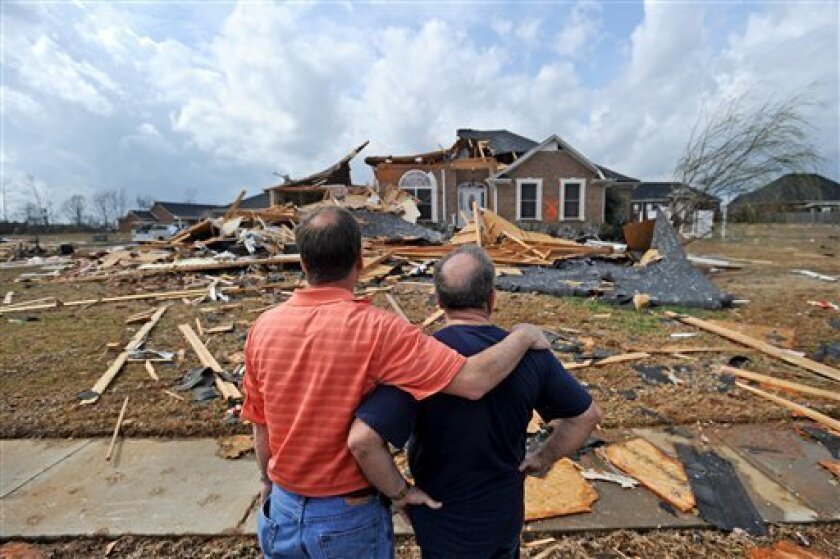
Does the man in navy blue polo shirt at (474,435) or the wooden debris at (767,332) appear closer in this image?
the man in navy blue polo shirt at (474,435)

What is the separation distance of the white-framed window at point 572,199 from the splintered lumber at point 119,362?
19.7m

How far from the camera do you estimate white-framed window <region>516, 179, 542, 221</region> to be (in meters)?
22.6

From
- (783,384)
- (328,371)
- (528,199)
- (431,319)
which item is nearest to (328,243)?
(328,371)

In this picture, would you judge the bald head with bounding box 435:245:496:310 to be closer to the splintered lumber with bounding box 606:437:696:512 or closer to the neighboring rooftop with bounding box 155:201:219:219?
the splintered lumber with bounding box 606:437:696:512

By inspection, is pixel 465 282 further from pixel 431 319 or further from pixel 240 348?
pixel 431 319

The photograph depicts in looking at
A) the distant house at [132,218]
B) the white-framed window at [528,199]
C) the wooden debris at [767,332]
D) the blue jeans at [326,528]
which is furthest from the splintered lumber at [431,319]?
the distant house at [132,218]

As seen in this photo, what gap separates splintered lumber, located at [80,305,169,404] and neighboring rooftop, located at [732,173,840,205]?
1945 centimetres

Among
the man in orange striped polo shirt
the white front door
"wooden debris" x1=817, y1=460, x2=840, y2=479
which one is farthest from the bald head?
the white front door

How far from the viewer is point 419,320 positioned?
7379mm

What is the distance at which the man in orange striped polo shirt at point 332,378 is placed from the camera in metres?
1.33

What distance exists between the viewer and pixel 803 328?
663 centimetres

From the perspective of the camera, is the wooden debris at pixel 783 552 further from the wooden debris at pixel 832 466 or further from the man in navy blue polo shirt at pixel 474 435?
the man in navy blue polo shirt at pixel 474 435

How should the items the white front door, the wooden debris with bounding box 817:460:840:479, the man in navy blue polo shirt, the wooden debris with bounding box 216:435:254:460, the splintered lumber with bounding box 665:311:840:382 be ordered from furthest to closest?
the white front door < the splintered lumber with bounding box 665:311:840:382 < the wooden debris with bounding box 216:435:254:460 < the wooden debris with bounding box 817:460:840:479 < the man in navy blue polo shirt

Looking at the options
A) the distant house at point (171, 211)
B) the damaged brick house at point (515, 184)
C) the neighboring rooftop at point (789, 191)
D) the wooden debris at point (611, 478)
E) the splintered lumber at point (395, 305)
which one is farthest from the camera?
the distant house at point (171, 211)
